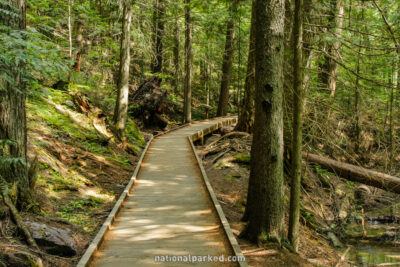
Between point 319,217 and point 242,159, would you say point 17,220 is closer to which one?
point 242,159

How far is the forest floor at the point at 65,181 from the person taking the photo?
4621 mm

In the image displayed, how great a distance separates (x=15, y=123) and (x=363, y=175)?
28.5 feet

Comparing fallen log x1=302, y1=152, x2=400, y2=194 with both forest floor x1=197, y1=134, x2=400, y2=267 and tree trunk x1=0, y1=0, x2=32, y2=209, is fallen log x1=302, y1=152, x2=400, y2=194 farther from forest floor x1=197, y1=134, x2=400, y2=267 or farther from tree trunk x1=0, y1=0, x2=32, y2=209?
tree trunk x1=0, y1=0, x2=32, y2=209

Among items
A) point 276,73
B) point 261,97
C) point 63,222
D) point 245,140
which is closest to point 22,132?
point 63,222

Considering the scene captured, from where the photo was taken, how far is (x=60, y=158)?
8.80 m

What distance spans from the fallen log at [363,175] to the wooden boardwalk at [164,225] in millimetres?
3444

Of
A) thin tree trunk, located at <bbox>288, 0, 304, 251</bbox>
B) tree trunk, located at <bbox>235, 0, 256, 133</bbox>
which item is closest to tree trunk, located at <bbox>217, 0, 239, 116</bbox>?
tree trunk, located at <bbox>235, 0, 256, 133</bbox>

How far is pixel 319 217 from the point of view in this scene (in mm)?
9492

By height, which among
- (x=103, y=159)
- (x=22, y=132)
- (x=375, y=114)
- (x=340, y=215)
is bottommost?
(x=340, y=215)

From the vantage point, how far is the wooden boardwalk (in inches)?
190

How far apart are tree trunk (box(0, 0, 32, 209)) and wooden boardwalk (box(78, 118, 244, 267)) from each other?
1.81 m

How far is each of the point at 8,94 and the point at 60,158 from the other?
3.94 m

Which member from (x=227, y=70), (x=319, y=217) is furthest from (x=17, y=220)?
(x=227, y=70)

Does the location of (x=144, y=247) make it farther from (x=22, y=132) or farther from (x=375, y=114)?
(x=375, y=114)
